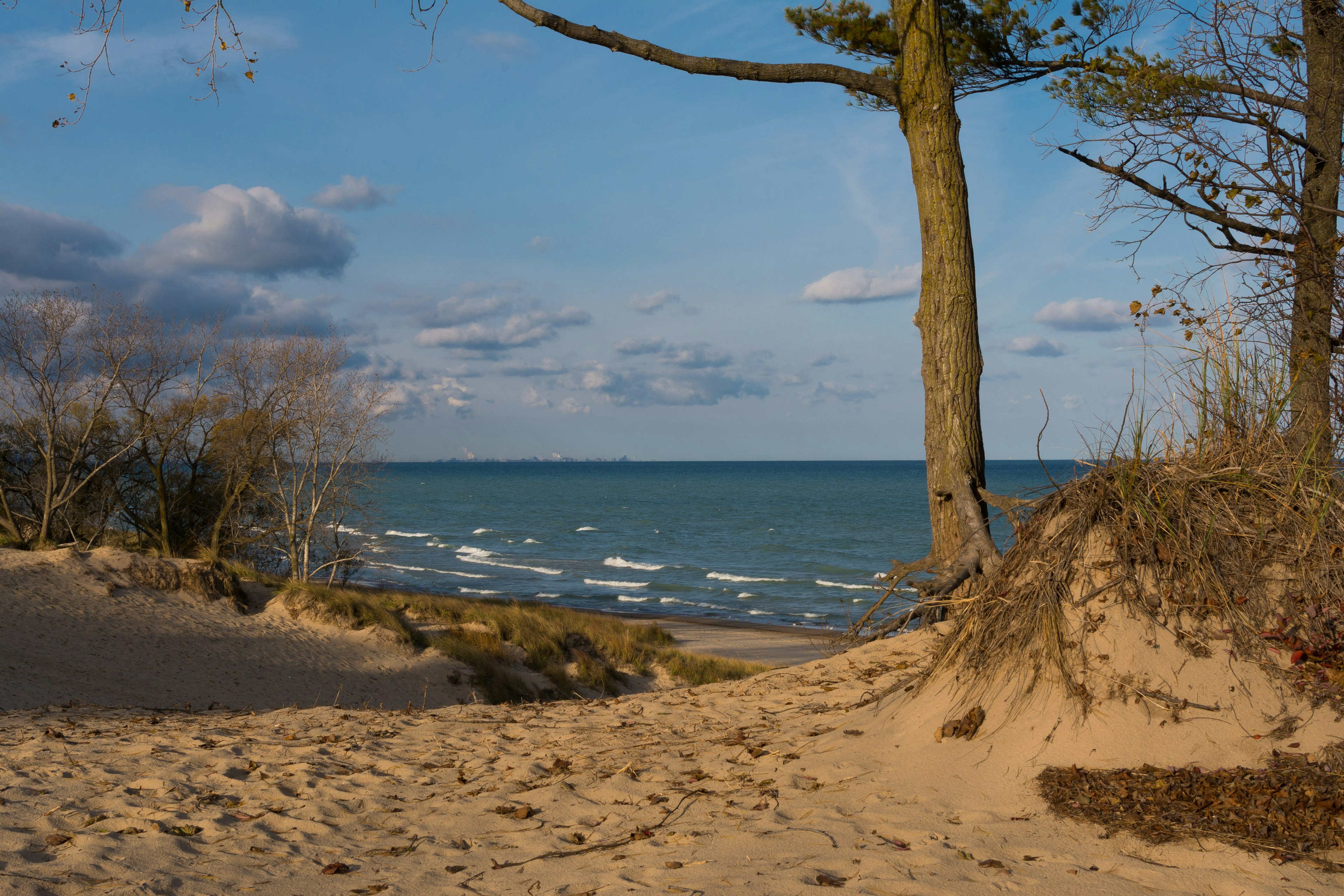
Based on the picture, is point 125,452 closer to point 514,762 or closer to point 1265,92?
point 514,762

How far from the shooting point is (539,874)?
3344 millimetres

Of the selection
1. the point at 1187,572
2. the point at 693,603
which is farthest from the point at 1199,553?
the point at 693,603

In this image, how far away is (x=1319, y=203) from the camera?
700 cm

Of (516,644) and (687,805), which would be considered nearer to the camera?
(687,805)

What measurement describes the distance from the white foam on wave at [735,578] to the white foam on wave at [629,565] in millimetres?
3309

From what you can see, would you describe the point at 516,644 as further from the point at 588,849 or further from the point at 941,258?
the point at 588,849

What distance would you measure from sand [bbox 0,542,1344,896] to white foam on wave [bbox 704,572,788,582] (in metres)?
28.0

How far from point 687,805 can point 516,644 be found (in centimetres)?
1347

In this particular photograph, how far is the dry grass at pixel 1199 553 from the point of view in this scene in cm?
388

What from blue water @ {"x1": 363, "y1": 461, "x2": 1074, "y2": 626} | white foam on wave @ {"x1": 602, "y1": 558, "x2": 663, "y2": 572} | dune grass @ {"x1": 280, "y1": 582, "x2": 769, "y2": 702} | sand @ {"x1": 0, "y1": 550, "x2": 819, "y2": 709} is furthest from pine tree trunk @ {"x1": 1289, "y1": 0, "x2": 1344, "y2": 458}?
white foam on wave @ {"x1": 602, "y1": 558, "x2": 663, "y2": 572}

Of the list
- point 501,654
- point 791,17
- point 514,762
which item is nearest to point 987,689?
point 514,762

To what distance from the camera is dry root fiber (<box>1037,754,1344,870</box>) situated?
3.01 meters

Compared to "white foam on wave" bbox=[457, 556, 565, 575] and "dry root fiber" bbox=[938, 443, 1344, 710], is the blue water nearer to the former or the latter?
"white foam on wave" bbox=[457, 556, 565, 575]

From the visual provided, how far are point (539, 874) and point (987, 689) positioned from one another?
99.2 inches
